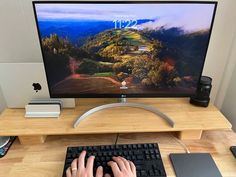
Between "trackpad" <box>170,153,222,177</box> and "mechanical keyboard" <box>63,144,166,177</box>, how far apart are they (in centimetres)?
7

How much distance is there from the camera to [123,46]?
81cm

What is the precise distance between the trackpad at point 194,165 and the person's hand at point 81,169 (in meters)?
0.30

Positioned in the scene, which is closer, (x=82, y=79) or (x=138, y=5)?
(x=138, y=5)

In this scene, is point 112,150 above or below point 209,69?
below

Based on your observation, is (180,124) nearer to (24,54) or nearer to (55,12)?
(55,12)

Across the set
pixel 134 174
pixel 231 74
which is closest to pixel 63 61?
pixel 134 174

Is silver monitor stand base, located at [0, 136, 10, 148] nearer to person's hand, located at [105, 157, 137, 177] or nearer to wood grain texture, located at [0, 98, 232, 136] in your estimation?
wood grain texture, located at [0, 98, 232, 136]

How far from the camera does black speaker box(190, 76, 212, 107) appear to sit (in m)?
0.99

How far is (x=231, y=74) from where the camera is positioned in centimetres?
114

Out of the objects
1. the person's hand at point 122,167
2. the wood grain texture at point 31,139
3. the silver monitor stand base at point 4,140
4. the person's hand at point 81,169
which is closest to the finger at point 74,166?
the person's hand at point 81,169

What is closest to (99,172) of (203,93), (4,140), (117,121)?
(117,121)

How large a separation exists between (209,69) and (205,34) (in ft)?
1.41

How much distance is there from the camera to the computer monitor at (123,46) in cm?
74

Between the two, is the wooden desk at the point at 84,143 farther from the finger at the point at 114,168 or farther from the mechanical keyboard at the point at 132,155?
the finger at the point at 114,168
